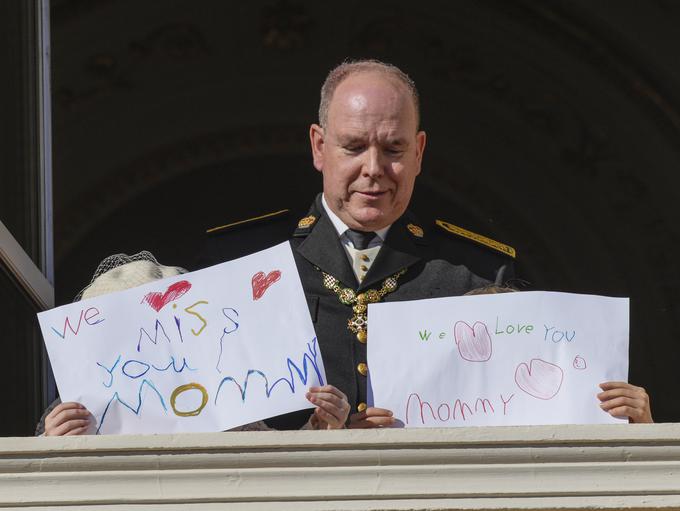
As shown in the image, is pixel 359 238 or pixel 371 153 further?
pixel 359 238

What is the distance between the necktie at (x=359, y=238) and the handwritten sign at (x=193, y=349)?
0.51 meters

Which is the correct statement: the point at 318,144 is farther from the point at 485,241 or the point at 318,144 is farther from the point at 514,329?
the point at 514,329

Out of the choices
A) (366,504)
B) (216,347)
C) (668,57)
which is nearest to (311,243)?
(216,347)

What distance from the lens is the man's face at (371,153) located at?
197 inches

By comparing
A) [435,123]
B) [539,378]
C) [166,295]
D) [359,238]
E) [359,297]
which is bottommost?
[539,378]

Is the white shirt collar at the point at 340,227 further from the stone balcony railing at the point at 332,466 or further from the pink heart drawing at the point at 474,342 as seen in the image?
the stone balcony railing at the point at 332,466

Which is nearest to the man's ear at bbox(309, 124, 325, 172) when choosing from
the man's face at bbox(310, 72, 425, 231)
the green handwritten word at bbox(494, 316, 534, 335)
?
the man's face at bbox(310, 72, 425, 231)

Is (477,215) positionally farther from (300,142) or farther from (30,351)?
(30,351)

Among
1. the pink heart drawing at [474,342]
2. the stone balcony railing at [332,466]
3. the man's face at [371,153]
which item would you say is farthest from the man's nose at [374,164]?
the stone balcony railing at [332,466]

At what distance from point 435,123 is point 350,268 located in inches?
119

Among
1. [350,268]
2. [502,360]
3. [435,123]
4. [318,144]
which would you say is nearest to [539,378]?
[502,360]

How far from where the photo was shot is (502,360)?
4562 millimetres

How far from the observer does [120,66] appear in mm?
8016

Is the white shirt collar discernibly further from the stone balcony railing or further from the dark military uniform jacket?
the stone balcony railing
